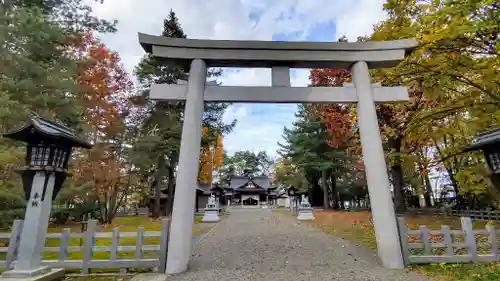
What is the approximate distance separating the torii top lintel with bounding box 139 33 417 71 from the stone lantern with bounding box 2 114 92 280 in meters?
2.74

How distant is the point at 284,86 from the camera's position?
7031 millimetres

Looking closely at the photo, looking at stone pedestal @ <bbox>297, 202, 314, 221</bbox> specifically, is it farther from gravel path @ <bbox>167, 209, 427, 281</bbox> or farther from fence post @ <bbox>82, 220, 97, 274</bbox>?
fence post @ <bbox>82, 220, 97, 274</bbox>

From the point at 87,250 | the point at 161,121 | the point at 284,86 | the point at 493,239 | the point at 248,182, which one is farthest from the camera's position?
the point at 248,182

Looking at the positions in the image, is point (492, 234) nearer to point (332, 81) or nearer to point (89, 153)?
point (332, 81)

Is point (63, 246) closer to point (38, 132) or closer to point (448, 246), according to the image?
point (38, 132)

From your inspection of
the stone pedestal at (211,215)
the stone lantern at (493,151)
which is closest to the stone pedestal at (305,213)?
the stone pedestal at (211,215)

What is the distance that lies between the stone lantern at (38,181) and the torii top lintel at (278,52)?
2738 mm

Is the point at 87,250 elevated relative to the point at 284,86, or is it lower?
lower

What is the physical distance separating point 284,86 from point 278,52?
2.61ft

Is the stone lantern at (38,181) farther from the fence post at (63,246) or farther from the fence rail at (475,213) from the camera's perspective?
the fence rail at (475,213)

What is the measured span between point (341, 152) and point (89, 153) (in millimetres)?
20985

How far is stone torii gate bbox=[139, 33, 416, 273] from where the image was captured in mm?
6512

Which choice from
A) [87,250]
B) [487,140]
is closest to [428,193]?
[487,140]

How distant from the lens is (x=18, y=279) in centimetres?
484
